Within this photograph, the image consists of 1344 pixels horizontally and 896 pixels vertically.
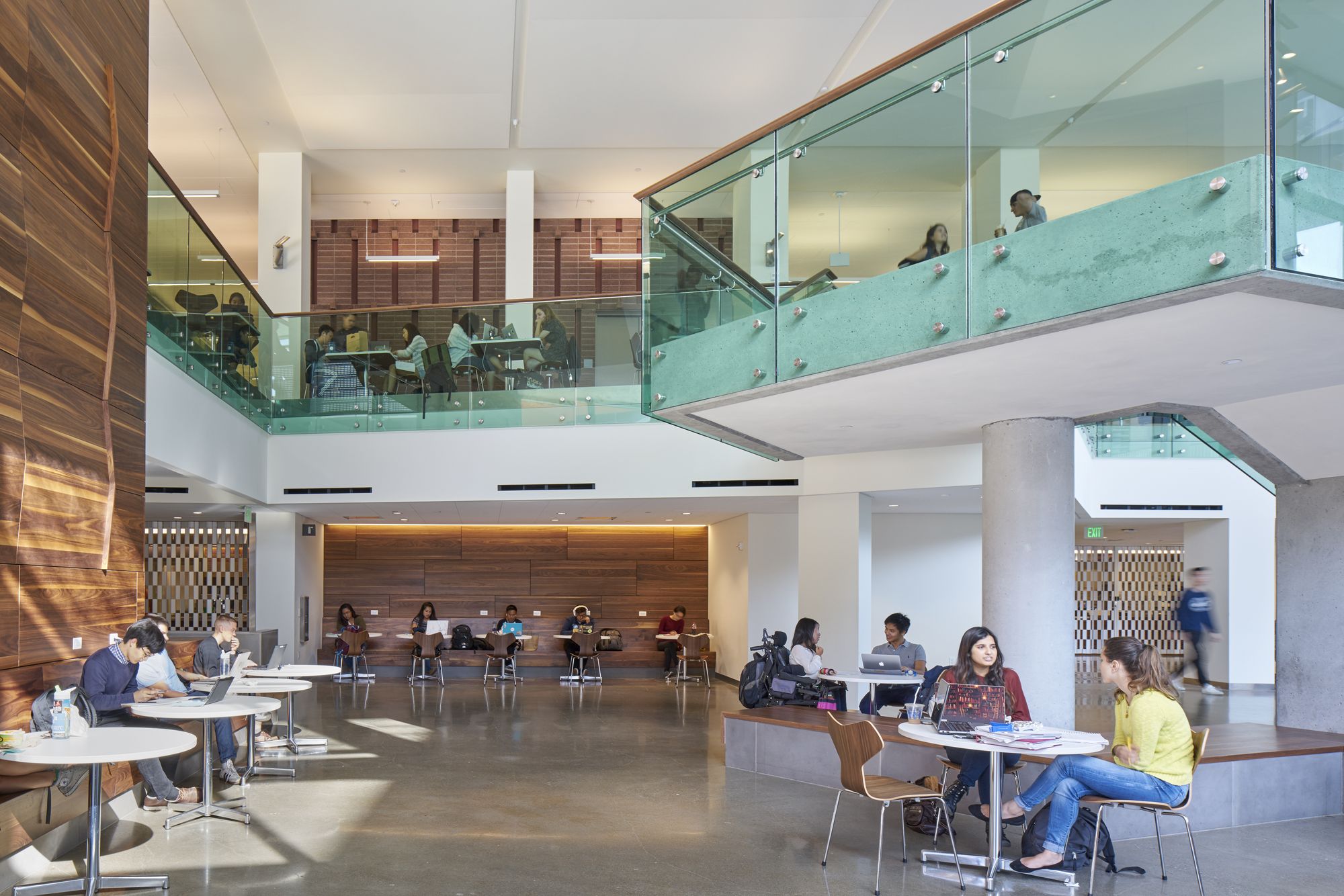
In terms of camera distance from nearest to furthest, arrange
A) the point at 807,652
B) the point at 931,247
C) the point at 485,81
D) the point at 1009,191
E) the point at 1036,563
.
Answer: the point at 1009,191 < the point at 931,247 < the point at 1036,563 < the point at 807,652 < the point at 485,81

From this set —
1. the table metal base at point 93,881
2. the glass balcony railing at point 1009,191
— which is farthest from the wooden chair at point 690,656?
the table metal base at point 93,881

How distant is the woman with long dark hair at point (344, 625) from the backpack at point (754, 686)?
8496 mm

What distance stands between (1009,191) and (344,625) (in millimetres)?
13126

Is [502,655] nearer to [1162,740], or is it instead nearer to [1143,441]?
[1143,441]

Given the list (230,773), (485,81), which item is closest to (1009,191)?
(230,773)

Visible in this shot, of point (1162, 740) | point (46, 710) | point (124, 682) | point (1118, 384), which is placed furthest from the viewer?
point (1118, 384)

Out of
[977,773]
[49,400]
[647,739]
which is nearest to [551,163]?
[647,739]

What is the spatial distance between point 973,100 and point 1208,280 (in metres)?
1.79

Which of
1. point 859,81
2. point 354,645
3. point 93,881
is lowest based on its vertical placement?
point 354,645

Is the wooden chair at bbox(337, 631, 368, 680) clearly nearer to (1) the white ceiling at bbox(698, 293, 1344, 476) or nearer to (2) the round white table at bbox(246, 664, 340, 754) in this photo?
(2) the round white table at bbox(246, 664, 340, 754)

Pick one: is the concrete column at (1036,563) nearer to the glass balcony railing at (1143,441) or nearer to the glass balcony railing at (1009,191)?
the glass balcony railing at (1009,191)

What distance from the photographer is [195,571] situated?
15.2 metres

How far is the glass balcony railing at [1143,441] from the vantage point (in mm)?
13312

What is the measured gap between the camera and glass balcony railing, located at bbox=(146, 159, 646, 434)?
11672 millimetres
